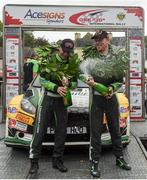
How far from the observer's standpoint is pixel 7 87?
41.1 ft

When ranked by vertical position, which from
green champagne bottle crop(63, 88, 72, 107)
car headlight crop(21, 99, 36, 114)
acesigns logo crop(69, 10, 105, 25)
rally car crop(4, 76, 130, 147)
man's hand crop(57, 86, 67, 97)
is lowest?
rally car crop(4, 76, 130, 147)

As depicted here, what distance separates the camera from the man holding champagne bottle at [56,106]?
20.4 feet

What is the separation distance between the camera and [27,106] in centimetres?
714

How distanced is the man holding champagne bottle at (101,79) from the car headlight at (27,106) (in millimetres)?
1175

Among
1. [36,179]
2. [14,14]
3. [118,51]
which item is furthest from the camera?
[14,14]

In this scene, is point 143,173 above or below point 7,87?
below

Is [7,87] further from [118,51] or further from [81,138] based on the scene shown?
[118,51]

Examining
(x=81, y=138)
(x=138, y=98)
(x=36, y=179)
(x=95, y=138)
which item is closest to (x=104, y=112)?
(x=95, y=138)

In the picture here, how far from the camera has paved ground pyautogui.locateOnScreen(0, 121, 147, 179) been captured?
6129mm

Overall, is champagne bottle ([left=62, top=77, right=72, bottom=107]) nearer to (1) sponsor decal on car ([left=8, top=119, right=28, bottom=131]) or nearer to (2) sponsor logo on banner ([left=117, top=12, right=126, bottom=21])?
(1) sponsor decal on car ([left=8, top=119, right=28, bottom=131])

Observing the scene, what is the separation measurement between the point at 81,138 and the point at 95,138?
34.3 inches

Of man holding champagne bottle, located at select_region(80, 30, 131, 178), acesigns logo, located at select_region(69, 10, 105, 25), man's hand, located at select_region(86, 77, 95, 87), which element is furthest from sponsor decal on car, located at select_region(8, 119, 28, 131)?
acesigns logo, located at select_region(69, 10, 105, 25)

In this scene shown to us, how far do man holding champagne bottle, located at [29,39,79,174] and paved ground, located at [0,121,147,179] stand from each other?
8.0 inches

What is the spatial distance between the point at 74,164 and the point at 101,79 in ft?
4.94
